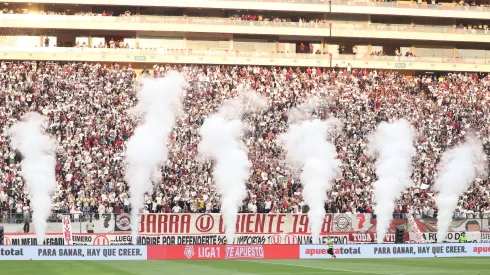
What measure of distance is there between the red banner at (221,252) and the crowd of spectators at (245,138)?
6.71m

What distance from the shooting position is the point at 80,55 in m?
88.3

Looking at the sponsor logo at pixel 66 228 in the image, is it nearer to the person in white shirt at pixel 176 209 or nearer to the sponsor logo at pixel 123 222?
the sponsor logo at pixel 123 222

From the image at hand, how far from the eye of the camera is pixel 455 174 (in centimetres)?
6569

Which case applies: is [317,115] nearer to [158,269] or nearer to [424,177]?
[424,177]

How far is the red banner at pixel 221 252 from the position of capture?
2045 inches

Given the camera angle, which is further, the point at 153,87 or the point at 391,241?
the point at 153,87

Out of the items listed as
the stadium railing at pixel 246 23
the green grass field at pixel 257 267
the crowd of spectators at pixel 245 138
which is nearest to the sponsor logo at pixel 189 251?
the green grass field at pixel 257 267

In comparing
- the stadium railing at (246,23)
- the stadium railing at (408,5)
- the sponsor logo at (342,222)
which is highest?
the stadium railing at (408,5)

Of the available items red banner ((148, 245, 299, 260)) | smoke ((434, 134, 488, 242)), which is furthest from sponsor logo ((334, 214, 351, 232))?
red banner ((148, 245, 299, 260))

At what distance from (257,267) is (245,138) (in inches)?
1037

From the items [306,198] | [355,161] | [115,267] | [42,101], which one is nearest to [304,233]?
[306,198]

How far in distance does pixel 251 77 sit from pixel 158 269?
129 ft

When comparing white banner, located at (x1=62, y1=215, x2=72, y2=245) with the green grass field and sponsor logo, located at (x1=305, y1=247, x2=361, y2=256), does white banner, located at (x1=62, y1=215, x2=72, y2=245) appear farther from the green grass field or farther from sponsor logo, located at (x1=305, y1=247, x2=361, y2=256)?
sponsor logo, located at (x1=305, y1=247, x2=361, y2=256)

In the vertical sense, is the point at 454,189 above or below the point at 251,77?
below
